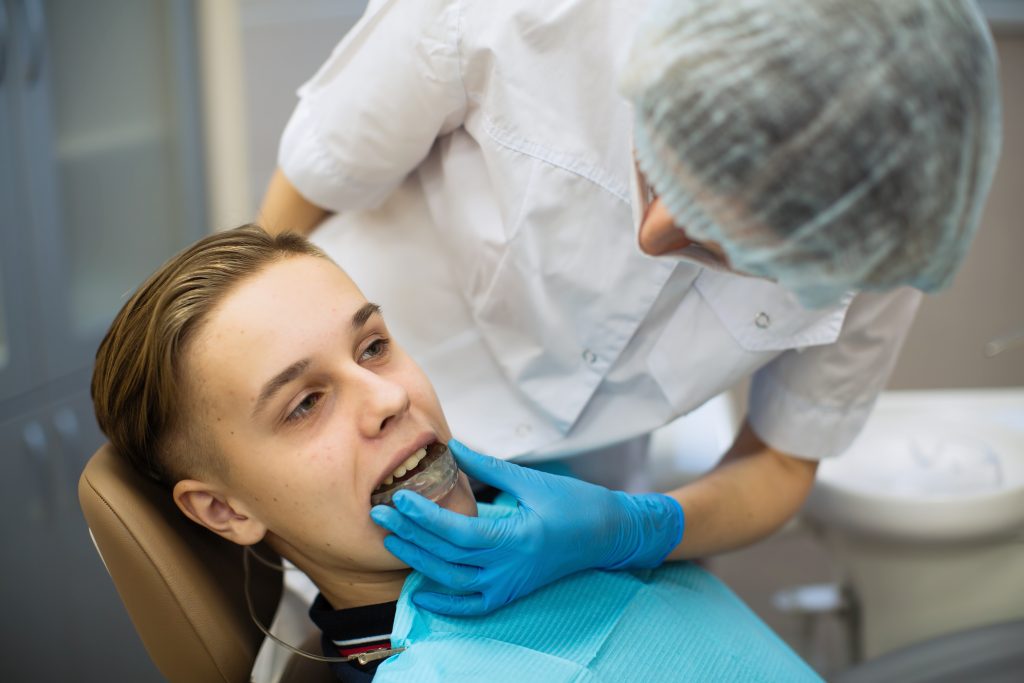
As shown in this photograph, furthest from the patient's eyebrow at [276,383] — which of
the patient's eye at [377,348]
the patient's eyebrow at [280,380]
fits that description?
the patient's eye at [377,348]

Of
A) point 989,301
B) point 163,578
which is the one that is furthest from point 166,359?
point 989,301

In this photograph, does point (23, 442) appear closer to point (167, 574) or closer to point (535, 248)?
point (167, 574)

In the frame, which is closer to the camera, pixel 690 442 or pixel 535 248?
pixel 535 248

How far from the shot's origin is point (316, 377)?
42.2 inches

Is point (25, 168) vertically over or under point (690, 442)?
→ over

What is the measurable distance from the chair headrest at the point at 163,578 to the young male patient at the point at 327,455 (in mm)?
46

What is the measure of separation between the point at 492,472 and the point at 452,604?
0.16 metres

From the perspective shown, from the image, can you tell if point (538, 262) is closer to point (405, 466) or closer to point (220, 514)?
point (405, 466)

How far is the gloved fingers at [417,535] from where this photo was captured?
997 mm

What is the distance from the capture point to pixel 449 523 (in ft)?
3.22

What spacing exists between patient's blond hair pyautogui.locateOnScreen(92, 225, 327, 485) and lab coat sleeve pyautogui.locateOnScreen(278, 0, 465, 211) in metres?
0.17

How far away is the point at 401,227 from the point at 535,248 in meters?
0.30

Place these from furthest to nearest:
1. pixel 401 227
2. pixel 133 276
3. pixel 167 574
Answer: pixel 133 276
pixel 401 227
pixel 167 574

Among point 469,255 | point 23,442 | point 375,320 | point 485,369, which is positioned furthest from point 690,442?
point 23,442
